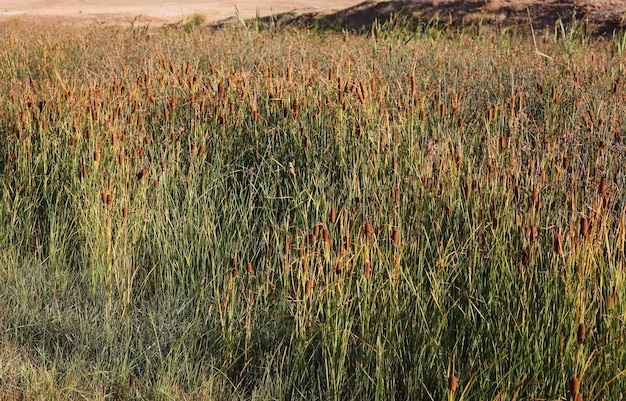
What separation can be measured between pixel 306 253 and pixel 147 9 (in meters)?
19.4

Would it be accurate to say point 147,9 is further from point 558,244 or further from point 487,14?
point 558,244

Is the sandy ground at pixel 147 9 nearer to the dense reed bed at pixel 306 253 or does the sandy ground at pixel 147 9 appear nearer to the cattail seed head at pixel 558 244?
the dense reed bed at pixel 306 253

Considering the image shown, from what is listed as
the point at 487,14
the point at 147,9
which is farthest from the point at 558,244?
the point at 147,9

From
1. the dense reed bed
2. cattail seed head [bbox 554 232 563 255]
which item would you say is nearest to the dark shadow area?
the dense reed bed

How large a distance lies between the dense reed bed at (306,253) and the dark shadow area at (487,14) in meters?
5.00

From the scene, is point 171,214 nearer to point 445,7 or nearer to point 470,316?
point 470,316

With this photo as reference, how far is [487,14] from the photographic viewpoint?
35.4 ft

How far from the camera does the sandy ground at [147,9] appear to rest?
1752cm

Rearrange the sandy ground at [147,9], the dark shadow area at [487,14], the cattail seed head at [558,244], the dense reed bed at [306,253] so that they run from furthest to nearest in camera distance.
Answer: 1. the sandy ground at [147,9]
2. the dark shadow area at [487,14]
3. the dense reed bed at [306,253]
4. the cattail seed head at [558,244]

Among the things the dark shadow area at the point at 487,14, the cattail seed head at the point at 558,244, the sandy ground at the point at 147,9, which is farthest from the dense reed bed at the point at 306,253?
the sandy ground at the point at 147,9

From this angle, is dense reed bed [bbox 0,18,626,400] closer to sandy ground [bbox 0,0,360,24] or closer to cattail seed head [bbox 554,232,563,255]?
cattail seed head [bbox 554,232,563,255]

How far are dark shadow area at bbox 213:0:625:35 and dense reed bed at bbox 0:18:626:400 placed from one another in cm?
500

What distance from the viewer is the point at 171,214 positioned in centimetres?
351

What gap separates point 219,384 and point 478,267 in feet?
3.03
